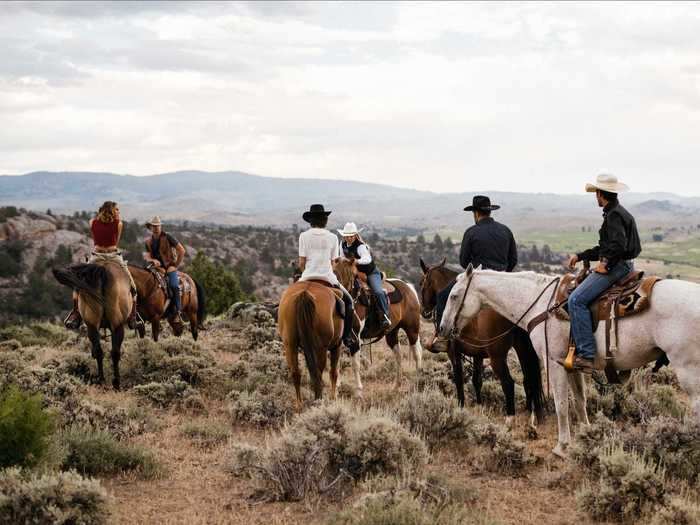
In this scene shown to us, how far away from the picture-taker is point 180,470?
7664 millimetres

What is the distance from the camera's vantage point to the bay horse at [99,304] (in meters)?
11.6

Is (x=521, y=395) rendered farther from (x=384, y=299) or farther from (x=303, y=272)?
(x=303, y=272)

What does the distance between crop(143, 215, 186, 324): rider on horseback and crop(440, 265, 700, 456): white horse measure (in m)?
7.60

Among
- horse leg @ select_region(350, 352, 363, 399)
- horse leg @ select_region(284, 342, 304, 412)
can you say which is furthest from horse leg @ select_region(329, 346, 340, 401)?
horse leg @ select_region(284, 342, 304, 412)

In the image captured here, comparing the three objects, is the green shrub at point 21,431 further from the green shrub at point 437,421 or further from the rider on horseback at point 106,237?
the rider on horseback at point 106,237

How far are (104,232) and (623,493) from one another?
9.59 metres

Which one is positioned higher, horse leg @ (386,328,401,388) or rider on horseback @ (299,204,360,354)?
rider on horseback @ (299,204,360,354)

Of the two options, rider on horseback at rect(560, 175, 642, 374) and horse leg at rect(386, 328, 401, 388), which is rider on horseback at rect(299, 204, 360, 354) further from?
rider on horseback at rect(560, 175, 642, 374)

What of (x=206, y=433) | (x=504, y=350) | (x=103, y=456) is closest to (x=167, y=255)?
(x=206, y=433)

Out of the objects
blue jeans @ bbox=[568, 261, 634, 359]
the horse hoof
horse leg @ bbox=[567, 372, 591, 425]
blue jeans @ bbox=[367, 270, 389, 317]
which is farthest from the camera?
blue jeans @ bbox=[367, 270, 389, 317]

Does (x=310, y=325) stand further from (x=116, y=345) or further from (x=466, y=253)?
(x=116, y=345)

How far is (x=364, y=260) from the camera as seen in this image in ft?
39.1

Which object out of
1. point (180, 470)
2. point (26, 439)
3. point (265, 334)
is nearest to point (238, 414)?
point (180, 470)

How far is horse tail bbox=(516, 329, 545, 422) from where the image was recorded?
948 cm
